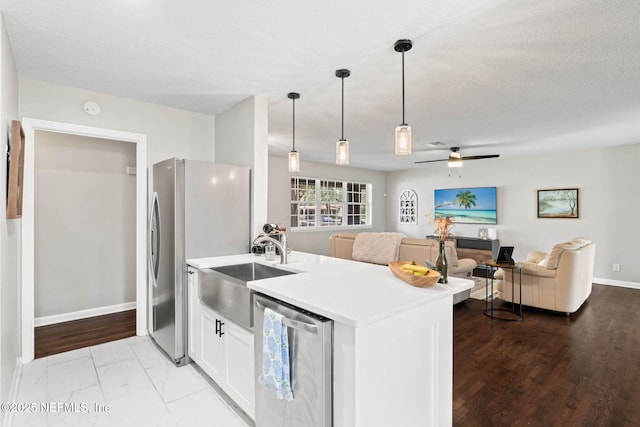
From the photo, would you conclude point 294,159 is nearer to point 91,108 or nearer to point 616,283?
point 91,108

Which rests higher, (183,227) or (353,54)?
(353,54)

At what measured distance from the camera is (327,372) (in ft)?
4.43

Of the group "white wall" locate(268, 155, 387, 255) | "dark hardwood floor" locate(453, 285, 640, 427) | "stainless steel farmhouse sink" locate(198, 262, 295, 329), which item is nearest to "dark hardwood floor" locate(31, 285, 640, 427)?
"dark hardwood floor" locate(453, 285, 640, 427)

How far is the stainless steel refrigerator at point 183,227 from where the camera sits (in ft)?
8.91

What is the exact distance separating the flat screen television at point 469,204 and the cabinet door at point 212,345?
5519 mm

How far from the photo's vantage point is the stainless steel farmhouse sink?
6.30 ft

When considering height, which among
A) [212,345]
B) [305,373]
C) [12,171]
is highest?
[12,171]

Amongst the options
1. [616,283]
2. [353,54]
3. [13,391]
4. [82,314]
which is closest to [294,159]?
[353,54]

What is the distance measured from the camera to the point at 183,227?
108 inches

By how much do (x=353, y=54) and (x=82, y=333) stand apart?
12.4ft

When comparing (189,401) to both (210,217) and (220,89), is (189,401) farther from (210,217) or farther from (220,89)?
(220,89)

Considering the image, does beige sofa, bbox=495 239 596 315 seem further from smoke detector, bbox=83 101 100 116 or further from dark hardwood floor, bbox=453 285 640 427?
smoke detector, bbox=83 101 100 116

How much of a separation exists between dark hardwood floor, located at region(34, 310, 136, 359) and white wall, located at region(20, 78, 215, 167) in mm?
1829

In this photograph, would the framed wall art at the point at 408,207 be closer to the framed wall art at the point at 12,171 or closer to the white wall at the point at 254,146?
the white wall at the point at 254,146
